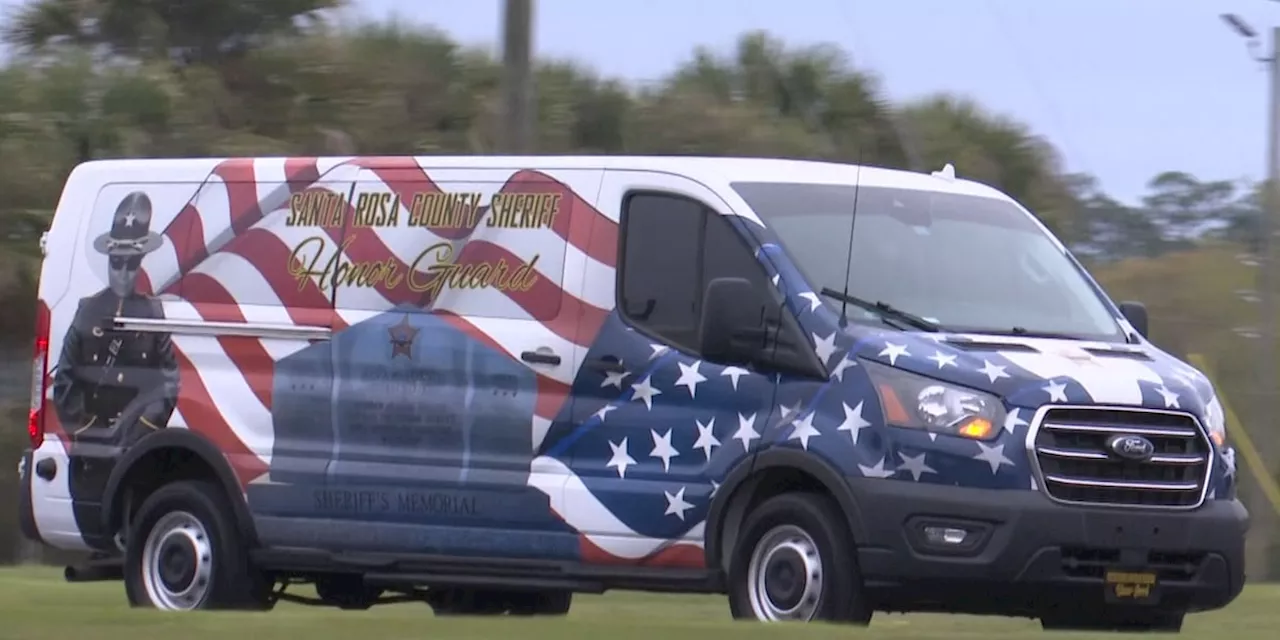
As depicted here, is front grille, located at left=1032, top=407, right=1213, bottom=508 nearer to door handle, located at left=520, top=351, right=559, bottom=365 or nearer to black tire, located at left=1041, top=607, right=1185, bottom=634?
black tire, located at left=1041, top=607, right=1185, bottom=634

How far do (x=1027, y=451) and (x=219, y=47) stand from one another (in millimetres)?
23591

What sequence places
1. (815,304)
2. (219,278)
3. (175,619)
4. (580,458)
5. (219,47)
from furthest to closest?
(219,47), (219,278), (580,458), (815,304), (175,619)

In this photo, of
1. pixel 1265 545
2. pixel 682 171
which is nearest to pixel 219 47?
pixel 1265 545

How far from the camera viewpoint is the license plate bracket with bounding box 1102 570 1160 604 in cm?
913

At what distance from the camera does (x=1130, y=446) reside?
9.09 meters

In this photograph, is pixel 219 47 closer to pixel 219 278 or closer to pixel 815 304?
pixel 219 278

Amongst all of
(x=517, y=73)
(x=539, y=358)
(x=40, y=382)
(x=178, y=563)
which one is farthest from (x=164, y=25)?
(x=539, y=358)

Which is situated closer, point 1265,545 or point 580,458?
point 580,458

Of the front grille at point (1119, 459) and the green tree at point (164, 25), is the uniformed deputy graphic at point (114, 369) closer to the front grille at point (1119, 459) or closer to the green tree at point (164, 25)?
the front grille at point (1119, 459)

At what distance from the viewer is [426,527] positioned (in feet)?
34.7

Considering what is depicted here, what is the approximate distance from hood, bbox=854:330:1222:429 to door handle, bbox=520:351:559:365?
59.6 inches

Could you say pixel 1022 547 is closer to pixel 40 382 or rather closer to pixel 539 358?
pixel 539 358

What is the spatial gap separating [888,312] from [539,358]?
5.31 feet

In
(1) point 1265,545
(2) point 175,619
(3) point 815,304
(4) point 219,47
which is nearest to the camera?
(2) point 175,619
